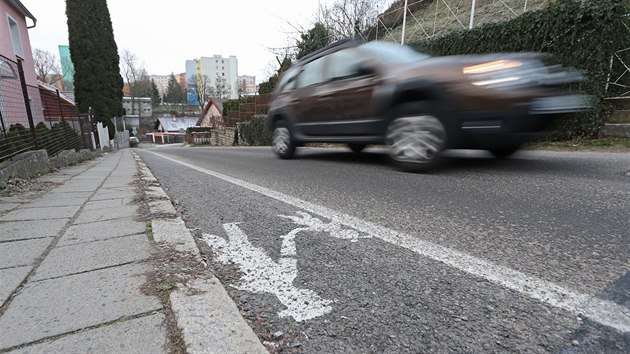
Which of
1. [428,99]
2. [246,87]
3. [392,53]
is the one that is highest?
[246,87]

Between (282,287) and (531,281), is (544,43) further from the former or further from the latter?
(282,287)

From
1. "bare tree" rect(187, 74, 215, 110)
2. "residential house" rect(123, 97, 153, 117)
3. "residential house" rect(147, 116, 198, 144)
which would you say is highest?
"bare tree" rect(187, 74, 215, 110)

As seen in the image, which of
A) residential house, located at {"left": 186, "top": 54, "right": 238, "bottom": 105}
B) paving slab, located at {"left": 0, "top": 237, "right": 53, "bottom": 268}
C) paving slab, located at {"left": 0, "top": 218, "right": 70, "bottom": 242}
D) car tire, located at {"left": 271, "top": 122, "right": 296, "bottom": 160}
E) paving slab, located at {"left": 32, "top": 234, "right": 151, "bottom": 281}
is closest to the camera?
paving slab, located at {"left": 32, "top": 234, "right": 151, "bottom": 281}

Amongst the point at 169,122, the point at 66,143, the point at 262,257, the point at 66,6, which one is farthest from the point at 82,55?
the point at 169,122

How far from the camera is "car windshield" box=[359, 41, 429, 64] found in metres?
4.17

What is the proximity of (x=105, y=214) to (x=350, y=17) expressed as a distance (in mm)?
16986

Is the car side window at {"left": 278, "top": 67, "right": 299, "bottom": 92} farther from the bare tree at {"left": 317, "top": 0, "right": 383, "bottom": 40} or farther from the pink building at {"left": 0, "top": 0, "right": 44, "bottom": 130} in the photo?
the bare tree at {"left": 317, "top": 0, "right": 383, "bottom": 40}

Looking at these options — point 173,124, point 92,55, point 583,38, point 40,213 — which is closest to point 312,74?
point 40,213

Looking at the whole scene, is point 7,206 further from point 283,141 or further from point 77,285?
point 283,141

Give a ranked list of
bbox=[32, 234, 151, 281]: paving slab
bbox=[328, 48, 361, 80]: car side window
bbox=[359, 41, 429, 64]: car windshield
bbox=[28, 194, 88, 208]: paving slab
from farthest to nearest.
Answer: bbox=[328, 48, 361, 80]: car side window
bbox=[359, 41, 429, 64]: car windshield
bbox=[28, 194, 88, 208]: paving slab
bbox=[32, 234, 151, 281]: paving slab

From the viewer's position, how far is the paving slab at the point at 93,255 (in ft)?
5.24

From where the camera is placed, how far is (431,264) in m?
1.55

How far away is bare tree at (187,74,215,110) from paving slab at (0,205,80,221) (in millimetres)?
72200

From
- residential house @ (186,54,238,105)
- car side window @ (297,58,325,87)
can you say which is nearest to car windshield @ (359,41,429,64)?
car side window @ (297,58,325,87)
